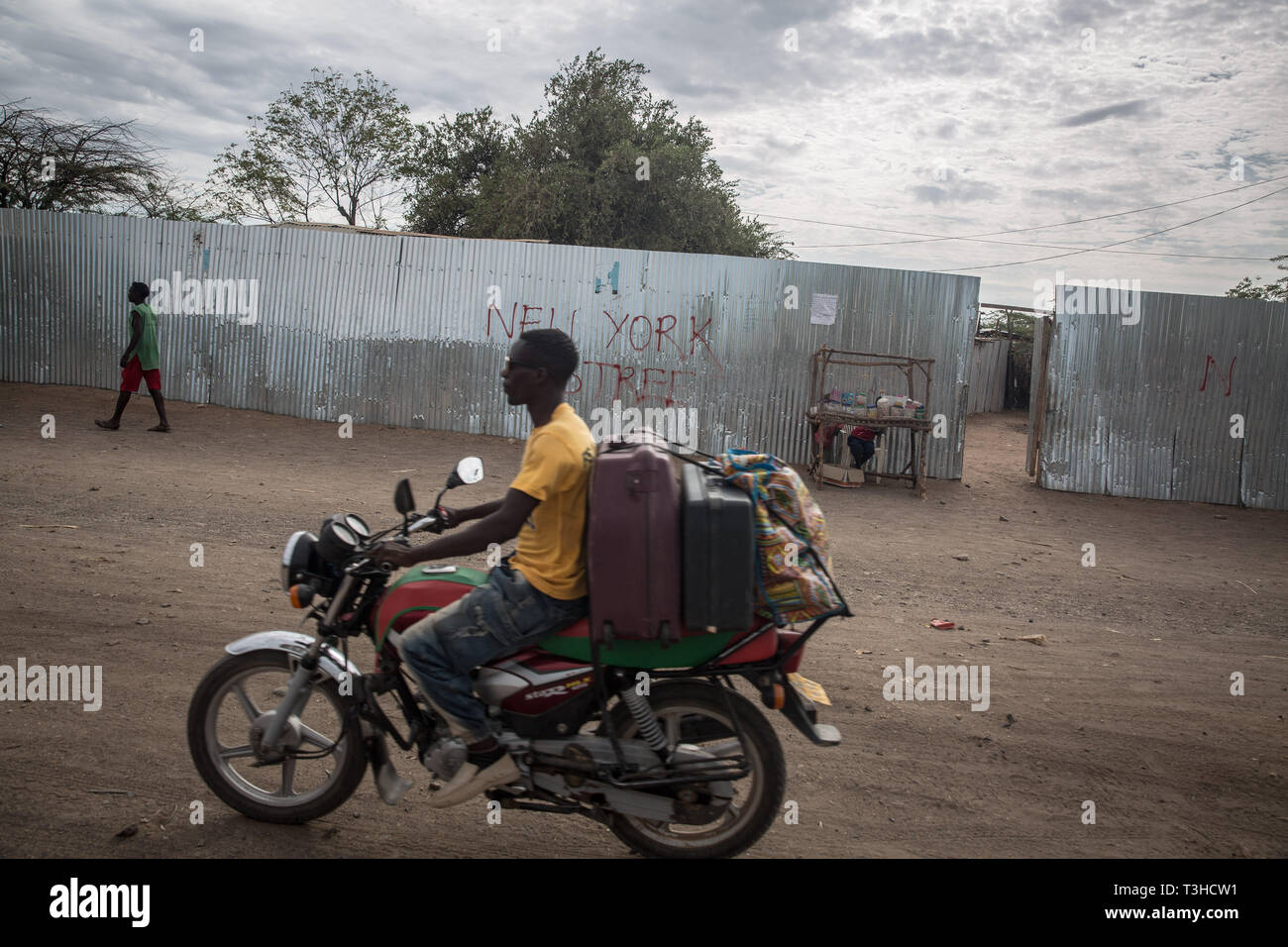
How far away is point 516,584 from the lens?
2.75 metres

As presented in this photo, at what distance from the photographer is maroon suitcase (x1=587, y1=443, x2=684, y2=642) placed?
252cm

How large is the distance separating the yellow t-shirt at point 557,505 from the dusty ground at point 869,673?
1.02 m

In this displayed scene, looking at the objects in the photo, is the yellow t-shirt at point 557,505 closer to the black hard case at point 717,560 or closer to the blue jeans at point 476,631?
the blue jeans at point 476,631

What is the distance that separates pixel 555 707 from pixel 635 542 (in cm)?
67

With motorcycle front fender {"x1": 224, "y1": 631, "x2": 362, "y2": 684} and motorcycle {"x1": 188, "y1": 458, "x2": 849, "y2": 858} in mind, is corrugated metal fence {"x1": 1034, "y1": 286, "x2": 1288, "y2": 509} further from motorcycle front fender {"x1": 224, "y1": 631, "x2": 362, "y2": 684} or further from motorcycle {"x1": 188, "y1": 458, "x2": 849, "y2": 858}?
motorcycle front fender {"x1": 224, "y1": 631, "x2": 362, "y2": 684}

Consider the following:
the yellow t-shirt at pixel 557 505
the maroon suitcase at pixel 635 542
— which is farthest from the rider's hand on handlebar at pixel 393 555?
the maroon suitcase at pixel 635 542

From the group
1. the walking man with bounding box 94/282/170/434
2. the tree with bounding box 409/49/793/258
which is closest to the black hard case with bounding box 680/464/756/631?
the walking man with bounding box 94/282/170/434

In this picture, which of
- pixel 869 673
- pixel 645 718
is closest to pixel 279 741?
pixel 645 718

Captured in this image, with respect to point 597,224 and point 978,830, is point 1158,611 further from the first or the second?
point 597,224

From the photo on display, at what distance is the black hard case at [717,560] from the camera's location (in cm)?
255

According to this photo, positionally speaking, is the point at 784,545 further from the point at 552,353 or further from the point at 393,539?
the point at 393,539

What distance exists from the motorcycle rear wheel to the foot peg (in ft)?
2.31

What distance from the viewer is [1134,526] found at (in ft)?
34.3
